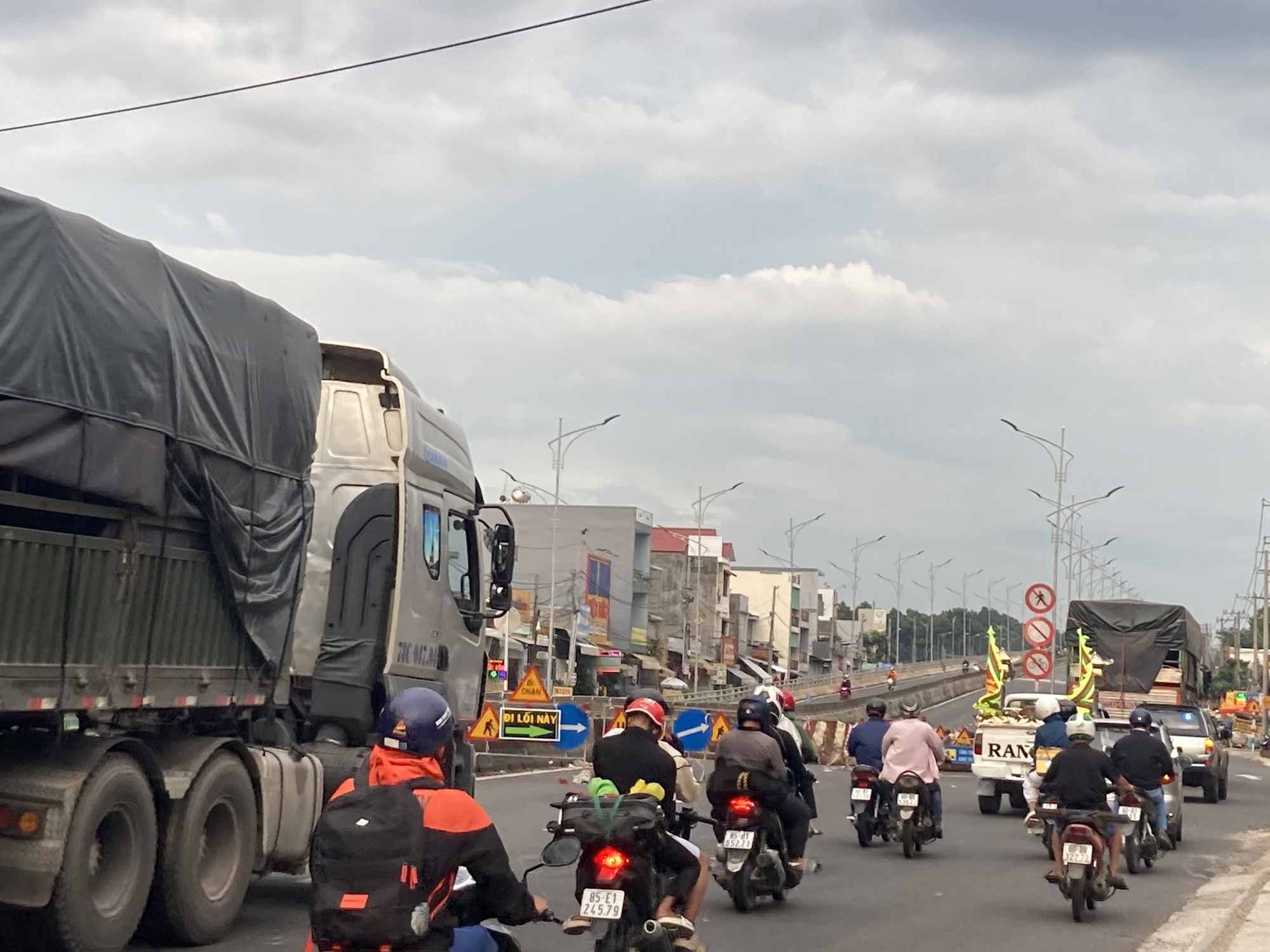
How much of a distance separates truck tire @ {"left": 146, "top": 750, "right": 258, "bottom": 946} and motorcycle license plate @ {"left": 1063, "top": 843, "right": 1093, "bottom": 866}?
592 centimetres

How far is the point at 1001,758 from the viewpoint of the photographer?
2320cm

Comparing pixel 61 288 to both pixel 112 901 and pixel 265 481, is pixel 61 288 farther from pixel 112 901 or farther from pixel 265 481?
pixel 112 901

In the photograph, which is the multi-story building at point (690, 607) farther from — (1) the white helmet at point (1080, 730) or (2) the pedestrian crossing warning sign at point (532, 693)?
(1) the white helmet at point (1080, 730)

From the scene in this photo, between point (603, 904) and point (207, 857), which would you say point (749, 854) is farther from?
point (603, 904)

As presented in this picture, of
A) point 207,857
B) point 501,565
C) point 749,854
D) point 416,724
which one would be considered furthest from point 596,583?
point 416,724

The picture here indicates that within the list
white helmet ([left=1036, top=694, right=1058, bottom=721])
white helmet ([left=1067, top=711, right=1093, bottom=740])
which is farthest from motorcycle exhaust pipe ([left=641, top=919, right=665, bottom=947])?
white helmet ([left=1036, top=694, right=1058, bottom=721])

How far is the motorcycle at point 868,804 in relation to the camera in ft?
55.0

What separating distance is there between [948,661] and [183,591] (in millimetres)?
136127

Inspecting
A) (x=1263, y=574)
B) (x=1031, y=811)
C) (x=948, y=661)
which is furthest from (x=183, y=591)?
(x=948, y=661)

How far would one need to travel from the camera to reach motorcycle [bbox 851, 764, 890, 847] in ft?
55.0

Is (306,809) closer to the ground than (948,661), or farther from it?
closer to the ground

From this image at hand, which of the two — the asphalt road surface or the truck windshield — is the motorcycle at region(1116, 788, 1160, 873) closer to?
the asphalt road surface

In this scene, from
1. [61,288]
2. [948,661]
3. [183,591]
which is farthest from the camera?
[948,661]

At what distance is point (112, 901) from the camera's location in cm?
857
